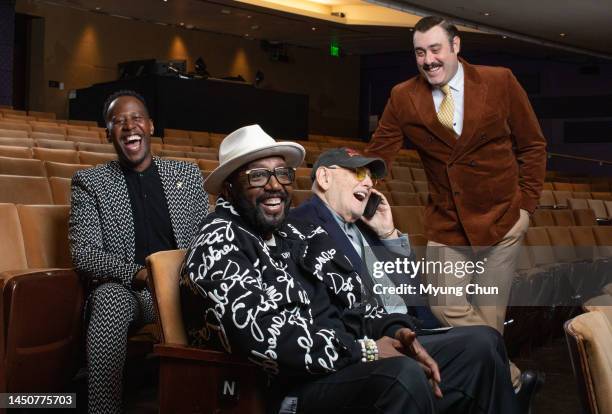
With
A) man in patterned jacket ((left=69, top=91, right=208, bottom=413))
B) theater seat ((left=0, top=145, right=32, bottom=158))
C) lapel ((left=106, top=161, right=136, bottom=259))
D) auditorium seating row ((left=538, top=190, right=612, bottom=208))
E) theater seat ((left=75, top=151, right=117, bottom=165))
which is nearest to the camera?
man in patterned jacket ((left=69, top=91, right=208, bottom=413))

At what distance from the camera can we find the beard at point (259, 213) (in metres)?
1.90

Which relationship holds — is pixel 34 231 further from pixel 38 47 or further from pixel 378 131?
pixel 38 47

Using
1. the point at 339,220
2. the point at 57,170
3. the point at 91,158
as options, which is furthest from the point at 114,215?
the point at 91,158

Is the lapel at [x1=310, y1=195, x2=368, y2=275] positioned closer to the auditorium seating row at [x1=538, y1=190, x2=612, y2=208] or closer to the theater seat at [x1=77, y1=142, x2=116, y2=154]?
the theater seat at [x1=77, y1=142, x2=116, y2=154]

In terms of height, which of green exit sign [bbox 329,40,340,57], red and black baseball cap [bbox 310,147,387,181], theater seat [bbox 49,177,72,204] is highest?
green exit sign [bbox 329,40,340,57]

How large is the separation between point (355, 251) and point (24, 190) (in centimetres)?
149

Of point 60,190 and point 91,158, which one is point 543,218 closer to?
point 91,158

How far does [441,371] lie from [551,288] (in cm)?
275

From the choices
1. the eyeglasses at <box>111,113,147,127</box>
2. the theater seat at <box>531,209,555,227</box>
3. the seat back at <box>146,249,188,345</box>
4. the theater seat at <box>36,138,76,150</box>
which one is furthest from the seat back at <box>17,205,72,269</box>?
the theater seat at <box>531,209,555,227</box>

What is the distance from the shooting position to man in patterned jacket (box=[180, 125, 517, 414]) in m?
1.69

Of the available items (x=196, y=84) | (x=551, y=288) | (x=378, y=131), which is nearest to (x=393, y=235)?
(x=378, y=131)

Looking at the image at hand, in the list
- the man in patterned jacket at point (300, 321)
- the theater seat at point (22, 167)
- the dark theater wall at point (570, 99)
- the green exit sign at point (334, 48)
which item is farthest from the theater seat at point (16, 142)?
the dark theater wall at point (570, 99)

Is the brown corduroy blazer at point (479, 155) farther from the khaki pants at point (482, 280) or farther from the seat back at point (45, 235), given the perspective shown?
the seat back at point (45, 235)

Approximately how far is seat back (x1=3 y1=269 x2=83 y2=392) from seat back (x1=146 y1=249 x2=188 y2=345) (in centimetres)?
44
